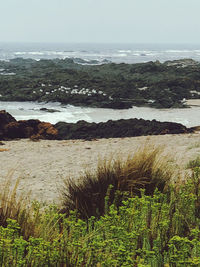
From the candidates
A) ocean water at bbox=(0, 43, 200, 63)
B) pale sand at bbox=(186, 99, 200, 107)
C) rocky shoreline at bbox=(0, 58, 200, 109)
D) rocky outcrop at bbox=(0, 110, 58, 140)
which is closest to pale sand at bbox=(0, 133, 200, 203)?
rocky outcrop at bbox=(0, 110, 58, 140)

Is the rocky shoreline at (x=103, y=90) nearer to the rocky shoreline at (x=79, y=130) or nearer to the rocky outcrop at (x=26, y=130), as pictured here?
the rocky shoreline at (x=79, y=130)

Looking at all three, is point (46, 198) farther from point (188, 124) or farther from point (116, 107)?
point (116, 107)

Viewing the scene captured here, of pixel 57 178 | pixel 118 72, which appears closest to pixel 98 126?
pixel 57 178

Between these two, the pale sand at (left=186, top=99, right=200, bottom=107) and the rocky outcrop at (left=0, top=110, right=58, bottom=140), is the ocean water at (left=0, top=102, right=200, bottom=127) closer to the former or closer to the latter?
the pale sand at (left=186, top=99, right=200, bottom=107)

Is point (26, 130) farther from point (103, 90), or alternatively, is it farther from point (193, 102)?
point (103, 90)

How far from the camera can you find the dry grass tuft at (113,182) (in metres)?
5.24

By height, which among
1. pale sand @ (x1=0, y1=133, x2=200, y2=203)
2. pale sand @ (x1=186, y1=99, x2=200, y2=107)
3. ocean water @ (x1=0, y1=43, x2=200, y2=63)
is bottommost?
pale sand @ (x1=0, y1=133, x2=200, y2=203)

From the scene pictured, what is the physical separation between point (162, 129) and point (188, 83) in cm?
1471

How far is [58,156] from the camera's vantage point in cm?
1030

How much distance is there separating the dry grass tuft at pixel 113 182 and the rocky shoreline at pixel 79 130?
7846mm

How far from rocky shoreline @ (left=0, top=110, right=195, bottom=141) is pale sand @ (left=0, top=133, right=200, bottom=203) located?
2.14 ft

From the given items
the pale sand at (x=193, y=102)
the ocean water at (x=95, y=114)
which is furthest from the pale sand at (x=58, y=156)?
the pale sand at (x=193, y=102)

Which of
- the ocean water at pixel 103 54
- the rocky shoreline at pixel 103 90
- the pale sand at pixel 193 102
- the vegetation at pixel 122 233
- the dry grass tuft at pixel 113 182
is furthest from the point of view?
the ocean water at pixel 103 54

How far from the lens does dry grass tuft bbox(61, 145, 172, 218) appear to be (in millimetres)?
5238
